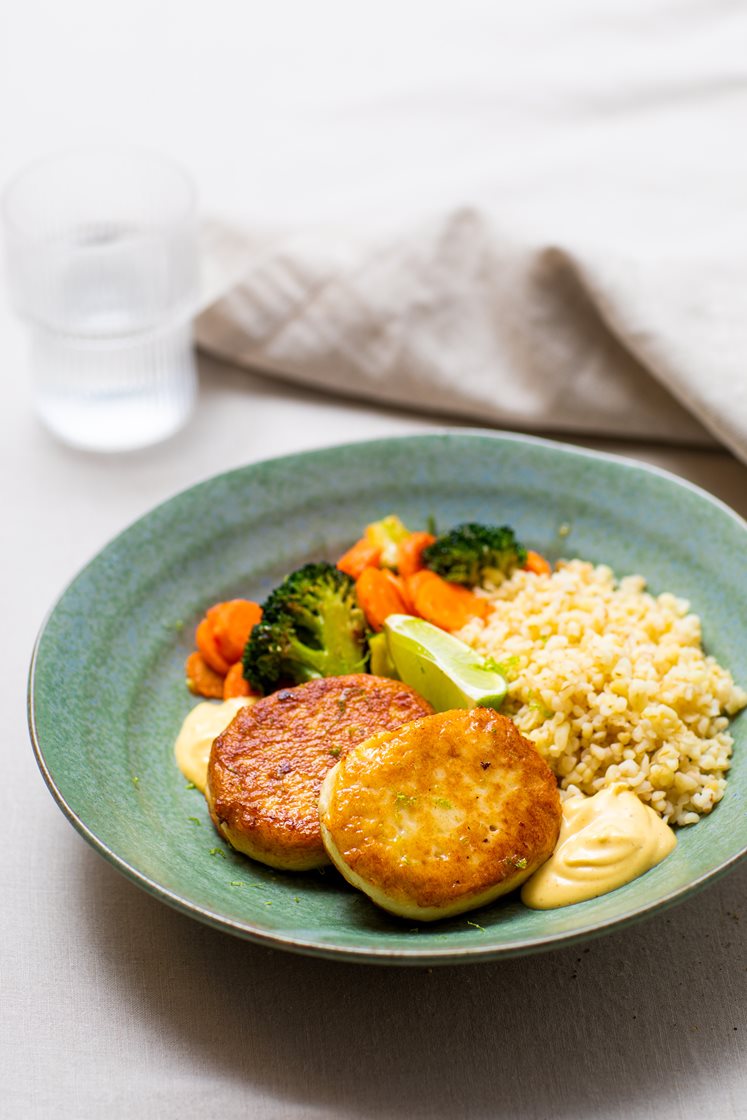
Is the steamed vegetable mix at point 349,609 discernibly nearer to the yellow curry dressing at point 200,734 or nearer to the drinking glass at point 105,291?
the yellow curry dressing at point 200,734

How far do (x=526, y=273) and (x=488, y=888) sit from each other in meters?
2.38

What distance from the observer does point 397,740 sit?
7.72ft

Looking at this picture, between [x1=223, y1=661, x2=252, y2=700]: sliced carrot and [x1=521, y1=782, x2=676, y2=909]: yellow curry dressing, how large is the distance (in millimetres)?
856

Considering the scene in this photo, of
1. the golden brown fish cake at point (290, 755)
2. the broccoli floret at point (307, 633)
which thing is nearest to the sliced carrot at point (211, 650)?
the broccoli floret at point (307, 633)

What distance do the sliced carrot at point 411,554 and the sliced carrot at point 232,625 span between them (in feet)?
1.25

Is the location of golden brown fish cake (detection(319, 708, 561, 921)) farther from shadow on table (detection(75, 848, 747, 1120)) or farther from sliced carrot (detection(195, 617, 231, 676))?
sliced carrot (detection(195, 617, 231, 676))

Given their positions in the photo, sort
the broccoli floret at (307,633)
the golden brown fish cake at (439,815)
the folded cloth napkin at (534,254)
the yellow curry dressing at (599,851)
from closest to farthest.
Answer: the golden brown fish cake at (439,815) → the yellow curry dressing at (599,851) → the broccoli floret at (307,633) → the folded cloth napkin at (534,254)

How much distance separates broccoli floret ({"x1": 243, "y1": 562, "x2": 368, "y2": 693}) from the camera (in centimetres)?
291

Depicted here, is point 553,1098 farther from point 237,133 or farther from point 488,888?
point 237,133

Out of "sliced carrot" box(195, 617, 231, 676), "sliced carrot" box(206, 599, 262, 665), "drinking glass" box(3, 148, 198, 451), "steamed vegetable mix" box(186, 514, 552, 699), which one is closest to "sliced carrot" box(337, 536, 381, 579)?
"steamed vegetable mix" box(186, 514, 552, 699)

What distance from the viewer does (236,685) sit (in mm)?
2951

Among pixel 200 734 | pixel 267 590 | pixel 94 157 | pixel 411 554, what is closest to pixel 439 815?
pixel 200 734

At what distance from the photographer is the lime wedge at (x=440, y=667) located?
269cm

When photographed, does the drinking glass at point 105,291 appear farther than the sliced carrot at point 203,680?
Yes
